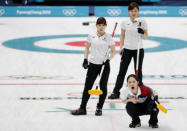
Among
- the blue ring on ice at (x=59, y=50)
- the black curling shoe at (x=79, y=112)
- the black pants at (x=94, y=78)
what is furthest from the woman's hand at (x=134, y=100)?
the blue ring on ice at (x=59, y=50)

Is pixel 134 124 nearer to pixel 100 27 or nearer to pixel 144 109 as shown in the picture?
pixel 144 109

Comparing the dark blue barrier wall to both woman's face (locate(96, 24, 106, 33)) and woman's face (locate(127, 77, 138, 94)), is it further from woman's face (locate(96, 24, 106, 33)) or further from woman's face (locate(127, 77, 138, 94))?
woman's face (locate(127, 77, 138, 94))

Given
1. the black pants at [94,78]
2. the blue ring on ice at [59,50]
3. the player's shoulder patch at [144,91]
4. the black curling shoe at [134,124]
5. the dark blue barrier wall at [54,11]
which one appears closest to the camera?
the player's shoulder patch at [144,91]

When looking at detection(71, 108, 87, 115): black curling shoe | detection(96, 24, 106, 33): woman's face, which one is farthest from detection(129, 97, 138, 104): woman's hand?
detection(96, 24, 106, 33): woman's face

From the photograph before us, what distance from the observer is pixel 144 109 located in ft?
19.2

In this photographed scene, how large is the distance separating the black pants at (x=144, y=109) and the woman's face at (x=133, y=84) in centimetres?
23

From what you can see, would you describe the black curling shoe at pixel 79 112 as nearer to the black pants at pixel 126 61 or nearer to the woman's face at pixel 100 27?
the black pants at pixel 126 61

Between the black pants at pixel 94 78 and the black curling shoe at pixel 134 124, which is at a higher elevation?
the black pants at pixel 94 78

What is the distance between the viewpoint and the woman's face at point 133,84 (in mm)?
5660

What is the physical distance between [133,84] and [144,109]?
0.50 m

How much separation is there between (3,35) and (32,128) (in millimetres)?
13058

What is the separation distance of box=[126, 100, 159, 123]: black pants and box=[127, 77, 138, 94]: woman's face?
0.23m

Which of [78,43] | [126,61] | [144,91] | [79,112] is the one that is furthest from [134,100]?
[78,43]

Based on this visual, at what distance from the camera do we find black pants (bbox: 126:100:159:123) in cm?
571
